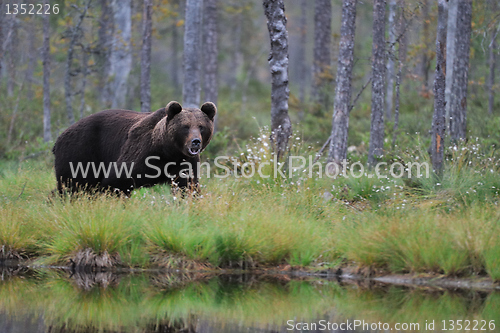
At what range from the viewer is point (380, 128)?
12914 mm

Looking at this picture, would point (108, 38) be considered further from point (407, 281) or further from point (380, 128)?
point (407, 281)

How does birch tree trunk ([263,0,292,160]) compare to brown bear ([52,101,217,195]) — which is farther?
birch tree trunk ([263,0,292,160])

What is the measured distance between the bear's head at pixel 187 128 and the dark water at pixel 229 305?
2.14 metres

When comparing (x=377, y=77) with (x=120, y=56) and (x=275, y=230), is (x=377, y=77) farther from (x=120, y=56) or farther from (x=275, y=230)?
(x=120, y=56)

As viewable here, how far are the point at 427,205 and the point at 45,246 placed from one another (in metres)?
5.37

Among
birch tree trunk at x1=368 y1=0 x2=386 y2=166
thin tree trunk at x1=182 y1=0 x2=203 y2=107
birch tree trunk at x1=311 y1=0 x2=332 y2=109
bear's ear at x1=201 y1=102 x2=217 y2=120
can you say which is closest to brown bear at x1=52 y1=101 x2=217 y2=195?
bear's ear at x1=201 y1=102 x2=217 y2=120

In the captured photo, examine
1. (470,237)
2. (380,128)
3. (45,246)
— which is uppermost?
(380,128)

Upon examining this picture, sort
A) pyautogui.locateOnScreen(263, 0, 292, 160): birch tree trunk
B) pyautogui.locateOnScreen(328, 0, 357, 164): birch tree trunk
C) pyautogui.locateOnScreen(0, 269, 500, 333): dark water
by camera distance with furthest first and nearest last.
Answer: pyautogui.locateOnScreen(328, 0, 357, 164): birch tree trunk → pyautogui.locateOnScreen(263, 0, 292, 160): birch tree trunk → pyautogui.locateOnScreen(0, 269, 500, 333): dark water

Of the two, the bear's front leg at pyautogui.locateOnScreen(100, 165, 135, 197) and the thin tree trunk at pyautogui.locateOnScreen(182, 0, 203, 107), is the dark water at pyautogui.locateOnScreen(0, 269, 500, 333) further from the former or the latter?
the thin tree trunk at pyautogui.locateOnScreen(182, 0, 203, 107)

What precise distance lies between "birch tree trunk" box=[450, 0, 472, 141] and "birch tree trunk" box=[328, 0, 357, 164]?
3.71 m

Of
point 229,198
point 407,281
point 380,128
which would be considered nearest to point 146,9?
point 380,128

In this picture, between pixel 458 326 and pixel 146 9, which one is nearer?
pixel 458 326

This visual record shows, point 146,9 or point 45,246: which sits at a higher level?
point 146,9

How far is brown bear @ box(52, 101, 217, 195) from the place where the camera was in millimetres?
8930
